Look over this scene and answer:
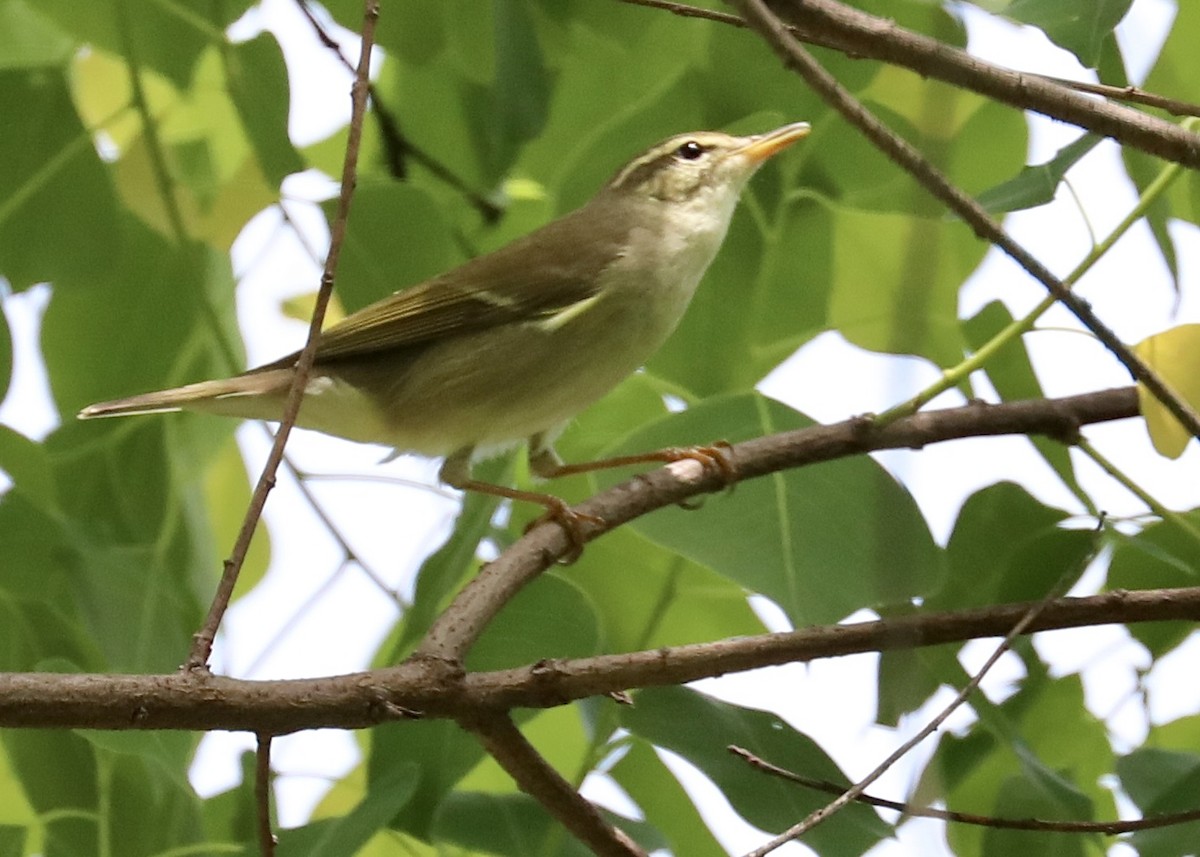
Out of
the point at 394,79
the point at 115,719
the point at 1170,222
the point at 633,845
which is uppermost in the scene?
the point at 394,79

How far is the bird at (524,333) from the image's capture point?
6.49 feet

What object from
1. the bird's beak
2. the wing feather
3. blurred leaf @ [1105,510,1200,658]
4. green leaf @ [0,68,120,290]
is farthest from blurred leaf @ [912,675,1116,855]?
green leaf @ [0,68,120,290]

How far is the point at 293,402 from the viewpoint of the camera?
121 centimetres

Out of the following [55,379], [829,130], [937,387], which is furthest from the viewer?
[55,379]

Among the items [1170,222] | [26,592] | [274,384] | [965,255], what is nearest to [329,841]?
[26,592]

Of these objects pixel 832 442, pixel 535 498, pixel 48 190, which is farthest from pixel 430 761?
pixel 48 190

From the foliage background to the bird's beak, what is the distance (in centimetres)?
3

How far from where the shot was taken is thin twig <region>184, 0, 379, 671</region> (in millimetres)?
1119

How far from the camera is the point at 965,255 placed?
1.74m

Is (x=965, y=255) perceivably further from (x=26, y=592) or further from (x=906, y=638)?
(x=26, y=592)

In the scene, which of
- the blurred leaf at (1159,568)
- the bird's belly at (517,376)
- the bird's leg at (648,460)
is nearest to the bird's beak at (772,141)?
the bird's belly at (517,376)

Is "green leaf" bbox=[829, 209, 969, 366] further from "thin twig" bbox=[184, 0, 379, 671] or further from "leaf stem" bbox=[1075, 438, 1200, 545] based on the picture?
"thin twig" bbox=[184, 0, 379, 671]

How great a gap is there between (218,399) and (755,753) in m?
0.94

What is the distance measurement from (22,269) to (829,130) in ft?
3.71
